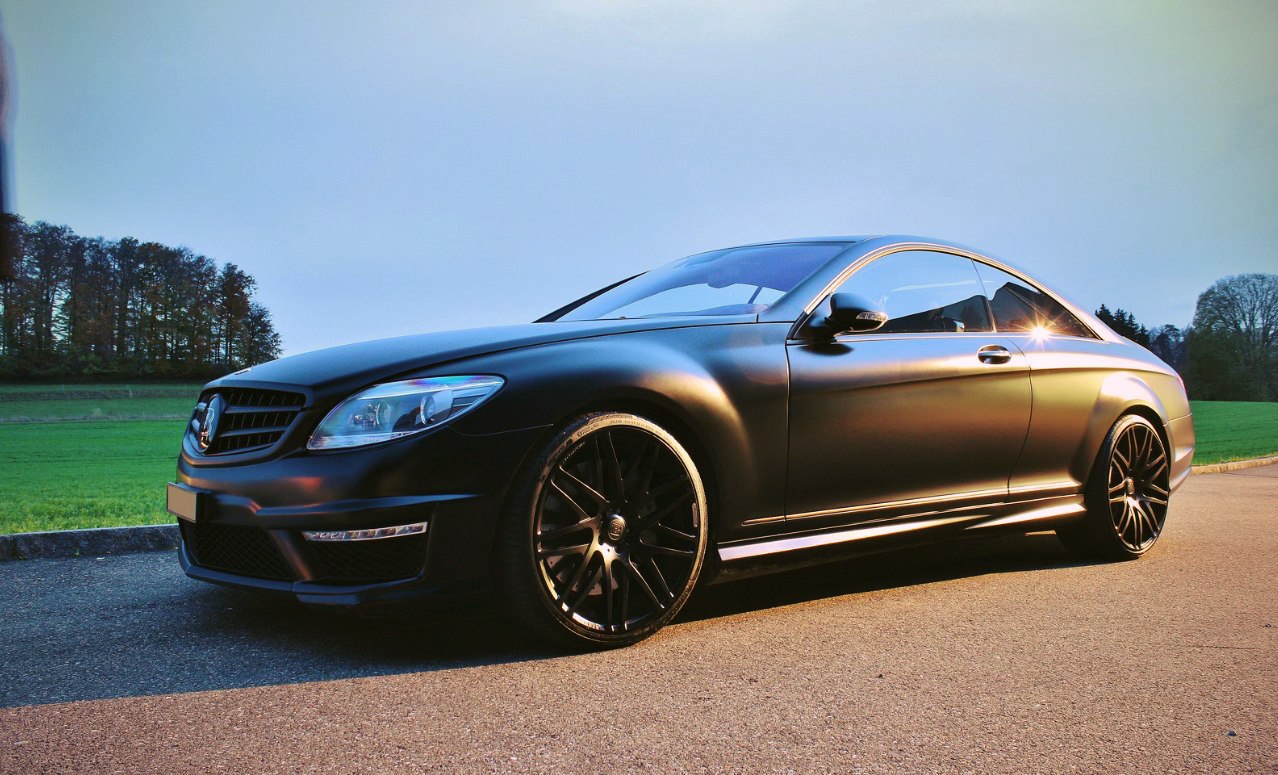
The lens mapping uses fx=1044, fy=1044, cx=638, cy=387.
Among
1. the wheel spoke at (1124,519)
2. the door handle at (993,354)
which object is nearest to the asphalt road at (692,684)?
the wheel spoke at (1124,519)

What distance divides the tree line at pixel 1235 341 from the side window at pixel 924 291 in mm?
51476

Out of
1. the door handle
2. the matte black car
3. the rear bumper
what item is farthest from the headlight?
the rear bumper

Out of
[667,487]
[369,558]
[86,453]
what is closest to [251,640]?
[369,558]

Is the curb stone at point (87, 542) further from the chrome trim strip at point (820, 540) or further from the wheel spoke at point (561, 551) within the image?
the chrome trim strip at point (820, 540)

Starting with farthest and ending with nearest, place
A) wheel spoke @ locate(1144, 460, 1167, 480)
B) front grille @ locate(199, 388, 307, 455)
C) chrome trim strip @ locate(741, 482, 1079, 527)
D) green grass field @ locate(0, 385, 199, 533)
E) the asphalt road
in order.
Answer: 1. green grass field @ locate(0, 385, 199, 533)
2. wheel spoke @ locate(1144, 460, 1167, 480)
3. chrome trim strip @ locate(741, 482, 1079, 527)
4. front grille @ locate(199, 388, 307, 455)
5. the asphalt road

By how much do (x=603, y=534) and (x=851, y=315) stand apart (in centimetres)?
130

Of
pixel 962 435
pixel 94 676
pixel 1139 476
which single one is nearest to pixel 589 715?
pixel 94 676

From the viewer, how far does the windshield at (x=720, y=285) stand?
167 inches

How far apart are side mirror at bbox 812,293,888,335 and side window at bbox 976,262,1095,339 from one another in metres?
1.18

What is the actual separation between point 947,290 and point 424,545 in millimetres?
2772

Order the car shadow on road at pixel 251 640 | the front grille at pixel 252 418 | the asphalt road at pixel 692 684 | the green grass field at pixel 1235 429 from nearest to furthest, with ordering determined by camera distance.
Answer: the asphalt road at pixel 692 684 → the car shadow on road at pixel 251 640 → the front grille at pixel 252 418 → the green grass field at pixel 1235 429

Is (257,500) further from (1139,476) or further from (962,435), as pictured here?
(1139,476)

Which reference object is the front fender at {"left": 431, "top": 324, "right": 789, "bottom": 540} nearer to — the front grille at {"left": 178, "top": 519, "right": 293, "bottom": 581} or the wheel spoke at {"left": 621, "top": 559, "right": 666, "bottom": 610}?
the wheel spoke at {"left": 621, "top": 559, "right": 666, "bottom": 610}

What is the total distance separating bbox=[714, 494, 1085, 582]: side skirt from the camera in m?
3.79
